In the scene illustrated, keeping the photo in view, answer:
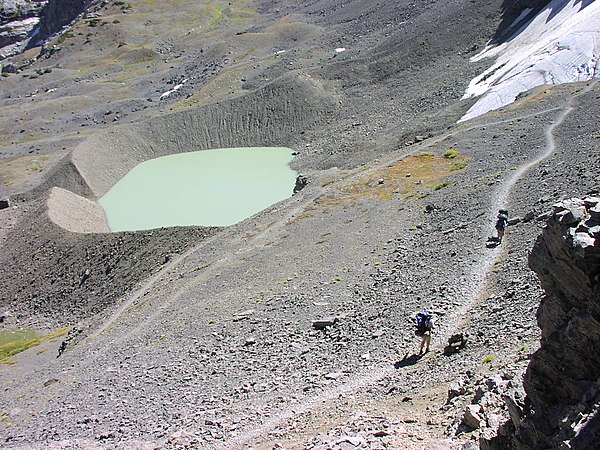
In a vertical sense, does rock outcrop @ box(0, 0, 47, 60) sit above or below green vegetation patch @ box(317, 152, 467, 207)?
above

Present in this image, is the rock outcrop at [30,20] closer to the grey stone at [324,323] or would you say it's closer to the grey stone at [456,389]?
the grey stone at [324,323]

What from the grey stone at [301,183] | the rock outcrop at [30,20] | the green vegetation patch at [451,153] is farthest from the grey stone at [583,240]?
the rock outcrop at [30,20]

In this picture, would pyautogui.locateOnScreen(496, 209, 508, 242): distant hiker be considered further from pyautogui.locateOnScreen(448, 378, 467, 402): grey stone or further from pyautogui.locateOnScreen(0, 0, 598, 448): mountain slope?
pyautogui.locateOnScreen(448, 378, 467, 402): grey stone

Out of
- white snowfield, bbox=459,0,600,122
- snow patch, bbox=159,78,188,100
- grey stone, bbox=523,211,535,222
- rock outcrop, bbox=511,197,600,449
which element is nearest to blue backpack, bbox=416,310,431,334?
rock outcrop, bbox=511,197,600,449

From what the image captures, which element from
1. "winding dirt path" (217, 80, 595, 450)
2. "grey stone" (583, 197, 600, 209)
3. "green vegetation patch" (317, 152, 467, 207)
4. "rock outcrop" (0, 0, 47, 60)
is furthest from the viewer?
"rock outcrop" (0, 0, 47, 60)

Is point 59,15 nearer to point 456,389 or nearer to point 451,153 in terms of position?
point 451,153

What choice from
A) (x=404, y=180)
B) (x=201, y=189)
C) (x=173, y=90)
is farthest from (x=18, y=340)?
(x=173, y=90)
